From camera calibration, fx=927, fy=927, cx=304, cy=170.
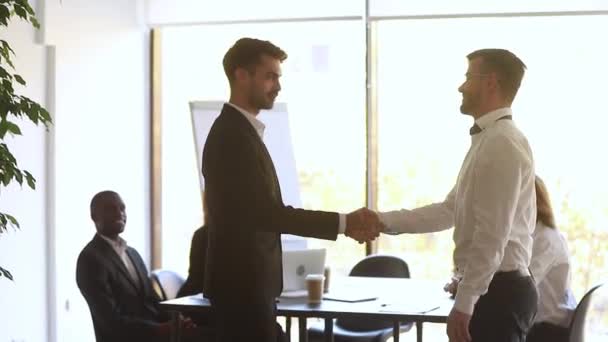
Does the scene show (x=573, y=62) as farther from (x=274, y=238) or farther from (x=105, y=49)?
(x=274, y=238)

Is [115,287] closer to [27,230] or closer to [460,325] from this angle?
Result: [27,230]

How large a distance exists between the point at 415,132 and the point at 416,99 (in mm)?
250

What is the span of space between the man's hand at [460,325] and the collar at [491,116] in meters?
0.67

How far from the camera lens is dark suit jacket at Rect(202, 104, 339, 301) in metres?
3.34

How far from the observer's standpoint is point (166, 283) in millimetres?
5512

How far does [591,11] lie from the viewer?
6.60 m

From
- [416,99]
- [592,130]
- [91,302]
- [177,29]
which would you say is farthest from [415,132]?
[91,302]

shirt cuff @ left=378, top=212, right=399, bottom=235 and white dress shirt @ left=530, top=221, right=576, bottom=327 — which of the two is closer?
shirt cuff @ left=378, top=212, right=399, bottom=235

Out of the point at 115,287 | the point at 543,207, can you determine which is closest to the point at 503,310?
the point at 543,207

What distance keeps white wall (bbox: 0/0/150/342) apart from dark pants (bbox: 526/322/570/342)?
10.6ft

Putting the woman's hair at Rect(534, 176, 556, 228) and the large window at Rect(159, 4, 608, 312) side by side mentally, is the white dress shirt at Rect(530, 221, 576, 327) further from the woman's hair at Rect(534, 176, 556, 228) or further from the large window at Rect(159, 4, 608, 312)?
the large window at Rect(159, 4, 608, 312)

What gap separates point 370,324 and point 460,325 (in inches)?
107

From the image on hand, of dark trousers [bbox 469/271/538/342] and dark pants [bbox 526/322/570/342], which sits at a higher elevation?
dark trousers [bbox 469/271/538/342]

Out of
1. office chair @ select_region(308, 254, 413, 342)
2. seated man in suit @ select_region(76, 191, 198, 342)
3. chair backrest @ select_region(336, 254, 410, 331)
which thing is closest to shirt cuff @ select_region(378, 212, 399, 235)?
seated man in suit @ select_region(76, 191, 198, 342)
